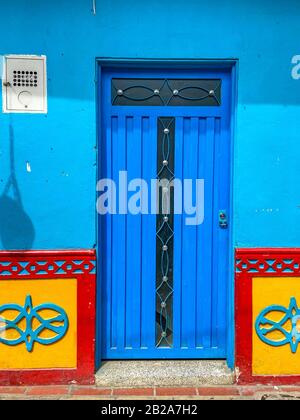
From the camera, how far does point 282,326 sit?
317 cm

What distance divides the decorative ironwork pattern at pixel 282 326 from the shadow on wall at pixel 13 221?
6.04 ft

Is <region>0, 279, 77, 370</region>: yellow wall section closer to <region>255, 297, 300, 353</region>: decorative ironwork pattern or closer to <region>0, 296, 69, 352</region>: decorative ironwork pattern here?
<region>0, 296, 69, 352</region>: decorative ironwork pattern

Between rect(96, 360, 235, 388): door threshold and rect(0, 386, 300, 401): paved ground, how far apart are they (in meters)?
0.05

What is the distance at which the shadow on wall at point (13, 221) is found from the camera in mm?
3068

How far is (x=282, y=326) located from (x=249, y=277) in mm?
462

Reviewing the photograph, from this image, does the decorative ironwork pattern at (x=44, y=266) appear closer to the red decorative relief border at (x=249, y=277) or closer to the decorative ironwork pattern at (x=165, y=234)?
the decorative ironwork pattern at (x=165, y=234)

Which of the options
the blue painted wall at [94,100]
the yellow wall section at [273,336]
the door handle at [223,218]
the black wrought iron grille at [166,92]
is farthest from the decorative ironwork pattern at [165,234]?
the yellow wall section at [273,336]

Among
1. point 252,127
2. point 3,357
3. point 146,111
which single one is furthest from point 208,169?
point 3,357

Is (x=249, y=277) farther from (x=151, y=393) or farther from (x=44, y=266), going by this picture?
(x=44, y=266)

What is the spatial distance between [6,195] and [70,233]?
545 millimetres

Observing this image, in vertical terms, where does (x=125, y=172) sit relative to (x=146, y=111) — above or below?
below

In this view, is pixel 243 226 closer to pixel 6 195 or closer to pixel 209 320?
pixel 209 320
